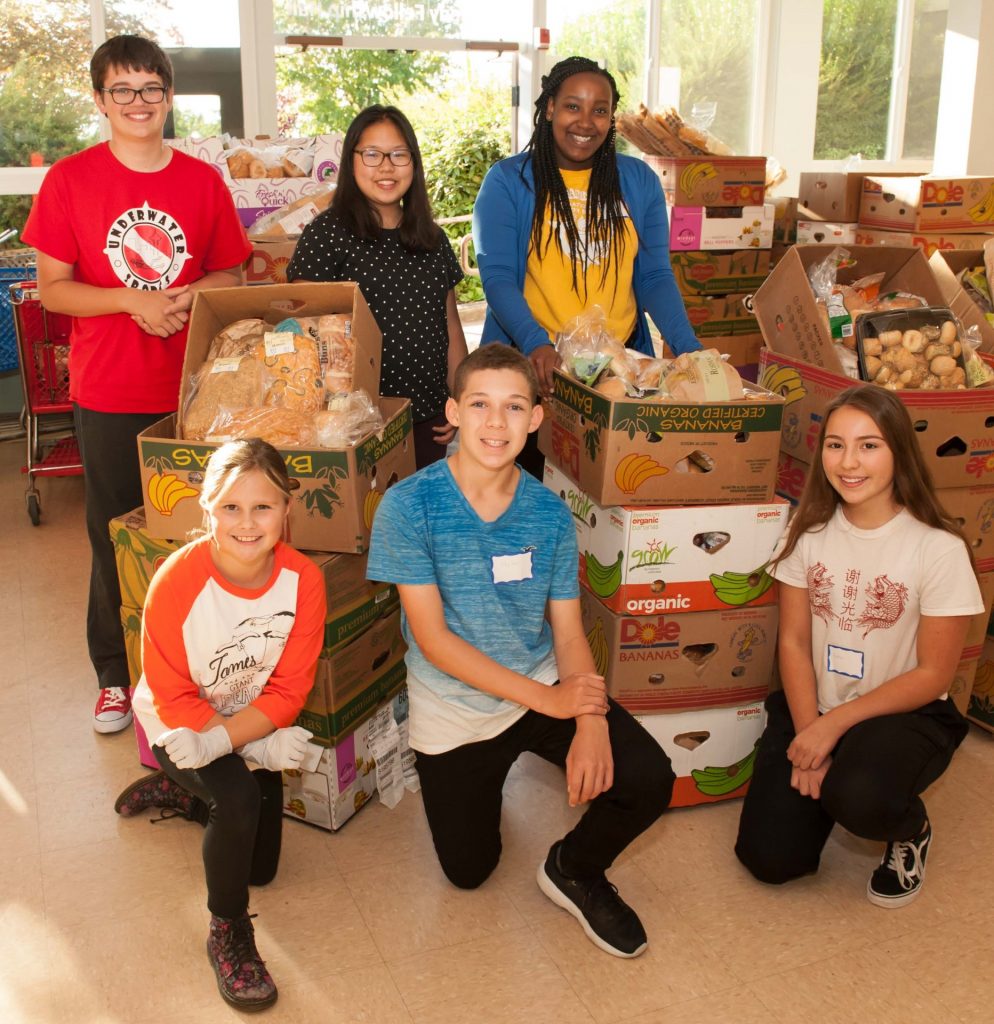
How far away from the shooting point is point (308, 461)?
6.78 ft

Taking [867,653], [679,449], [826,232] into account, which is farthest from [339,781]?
[826,232]

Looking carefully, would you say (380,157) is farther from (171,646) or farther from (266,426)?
(171,646)

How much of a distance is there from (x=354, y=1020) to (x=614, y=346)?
146 centimetres

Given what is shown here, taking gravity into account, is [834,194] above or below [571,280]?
above

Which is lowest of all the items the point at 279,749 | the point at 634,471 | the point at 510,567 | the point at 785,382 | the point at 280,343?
the point at 279,749

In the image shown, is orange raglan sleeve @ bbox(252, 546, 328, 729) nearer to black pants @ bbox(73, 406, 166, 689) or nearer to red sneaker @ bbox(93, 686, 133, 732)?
black pants @ bbox(73, 406, 166, 689)

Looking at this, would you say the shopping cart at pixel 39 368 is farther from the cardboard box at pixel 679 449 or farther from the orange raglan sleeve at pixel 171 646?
the cardboard box at pixel 679 449

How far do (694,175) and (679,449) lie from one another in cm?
252

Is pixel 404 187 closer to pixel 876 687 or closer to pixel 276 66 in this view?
pixel 876 687

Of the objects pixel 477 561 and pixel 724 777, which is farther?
pixel 724 777

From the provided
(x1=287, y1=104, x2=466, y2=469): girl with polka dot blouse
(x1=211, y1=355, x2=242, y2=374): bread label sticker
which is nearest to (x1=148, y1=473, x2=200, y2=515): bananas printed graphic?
(x1=211, y1=355, x2=242, y2=374): bread label sticker

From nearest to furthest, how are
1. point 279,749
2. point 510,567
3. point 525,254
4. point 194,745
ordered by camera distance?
point 194,745
point 279,749
point 510,567
point 525,254

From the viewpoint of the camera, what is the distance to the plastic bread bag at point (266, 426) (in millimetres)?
2145

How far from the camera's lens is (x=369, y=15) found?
21.2 feet
